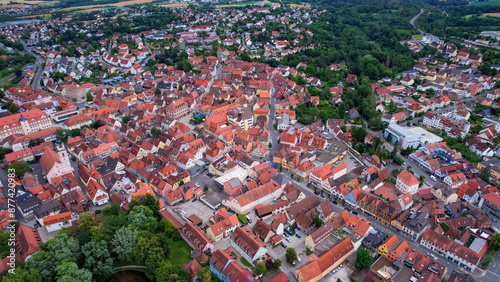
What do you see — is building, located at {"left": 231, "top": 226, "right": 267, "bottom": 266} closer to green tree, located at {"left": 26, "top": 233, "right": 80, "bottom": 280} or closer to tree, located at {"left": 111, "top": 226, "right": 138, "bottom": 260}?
tree, located at {"left": 111, "top": 226, "right": 138, "bottom": 260}

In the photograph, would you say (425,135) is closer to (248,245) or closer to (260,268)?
(248,245)

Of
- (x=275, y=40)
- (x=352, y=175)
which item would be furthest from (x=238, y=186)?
(x=275, y=40)

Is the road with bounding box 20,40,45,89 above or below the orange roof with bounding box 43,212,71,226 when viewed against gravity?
below

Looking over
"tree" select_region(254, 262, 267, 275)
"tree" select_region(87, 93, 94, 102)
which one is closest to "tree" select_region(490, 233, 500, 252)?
"tree" select_region(254, 262, 267, 275)

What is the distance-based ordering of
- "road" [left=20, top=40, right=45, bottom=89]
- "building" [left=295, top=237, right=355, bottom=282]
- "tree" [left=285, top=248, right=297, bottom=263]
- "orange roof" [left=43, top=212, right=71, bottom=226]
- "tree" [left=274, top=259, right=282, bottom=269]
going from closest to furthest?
"building" [left=295, top=237, right=355, bottom=282] < "tree" [left=274, top=259, right=282, bottom=269] < "tree" [left=285, top=248, right=297, bottom=263] < "orange roof" [left=43, top=212, right=71, bottom=226] < "road" [left=20, top=40, right=45, bottom=89]

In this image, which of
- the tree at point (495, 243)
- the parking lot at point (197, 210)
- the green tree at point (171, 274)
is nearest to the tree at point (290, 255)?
the green tree at point (171, 274)

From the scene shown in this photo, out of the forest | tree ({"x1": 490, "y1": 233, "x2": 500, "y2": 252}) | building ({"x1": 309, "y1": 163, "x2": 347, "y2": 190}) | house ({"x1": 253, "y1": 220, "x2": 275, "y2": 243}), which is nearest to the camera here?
the forest

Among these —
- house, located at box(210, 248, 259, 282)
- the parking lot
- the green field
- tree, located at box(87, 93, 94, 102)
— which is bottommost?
the parking lot
